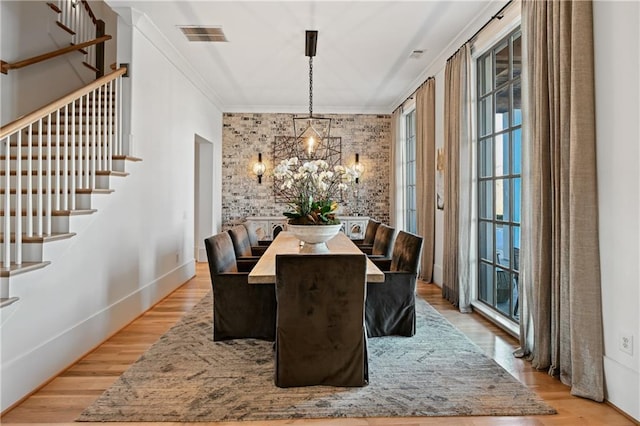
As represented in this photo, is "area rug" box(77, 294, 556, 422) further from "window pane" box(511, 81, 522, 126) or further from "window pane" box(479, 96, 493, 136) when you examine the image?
"window pane" box(479, 96, 493, 136)

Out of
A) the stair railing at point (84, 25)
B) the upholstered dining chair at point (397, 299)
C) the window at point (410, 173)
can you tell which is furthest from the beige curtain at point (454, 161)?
the stair railing at point (84, 25)

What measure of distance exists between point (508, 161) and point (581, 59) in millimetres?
1322

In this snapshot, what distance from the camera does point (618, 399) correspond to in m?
2.15

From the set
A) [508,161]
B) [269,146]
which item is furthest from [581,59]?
[269,146]

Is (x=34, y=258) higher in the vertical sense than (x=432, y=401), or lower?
higher

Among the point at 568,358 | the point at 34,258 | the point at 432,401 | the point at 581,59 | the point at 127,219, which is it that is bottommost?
the point at 432,401

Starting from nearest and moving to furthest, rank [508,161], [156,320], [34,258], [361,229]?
[34,258]
[508,161]
[156,320]
[361,229]

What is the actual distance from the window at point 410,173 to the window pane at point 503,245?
285 centimetres

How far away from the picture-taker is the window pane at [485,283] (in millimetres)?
3938

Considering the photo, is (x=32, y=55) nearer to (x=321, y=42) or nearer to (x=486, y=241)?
(x=321, y=42)

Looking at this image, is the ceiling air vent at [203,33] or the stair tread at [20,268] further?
the ceiling air vent at [203,33]

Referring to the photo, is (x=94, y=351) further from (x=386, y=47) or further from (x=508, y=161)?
(x=386, y=47)

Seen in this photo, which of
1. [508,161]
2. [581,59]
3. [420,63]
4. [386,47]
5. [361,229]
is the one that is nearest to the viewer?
[581,59]

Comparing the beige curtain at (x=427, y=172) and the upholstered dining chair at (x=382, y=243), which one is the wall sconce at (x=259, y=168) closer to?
the beige curtain at (x=427, y=172)
